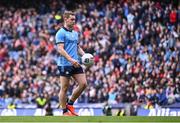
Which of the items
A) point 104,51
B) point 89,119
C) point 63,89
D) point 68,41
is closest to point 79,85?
point 63,89

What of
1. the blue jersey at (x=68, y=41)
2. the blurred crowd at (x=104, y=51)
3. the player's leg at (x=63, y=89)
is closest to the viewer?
the blue jersey at (x=68, y=41)

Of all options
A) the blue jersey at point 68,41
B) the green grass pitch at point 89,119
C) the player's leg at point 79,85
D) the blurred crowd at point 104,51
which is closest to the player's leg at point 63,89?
the player's leg at point 79,85

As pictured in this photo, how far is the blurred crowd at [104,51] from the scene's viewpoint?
83.3ft

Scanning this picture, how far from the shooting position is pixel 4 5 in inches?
1270

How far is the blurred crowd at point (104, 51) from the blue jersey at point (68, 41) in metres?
11.2

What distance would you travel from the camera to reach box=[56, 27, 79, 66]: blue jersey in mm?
13055

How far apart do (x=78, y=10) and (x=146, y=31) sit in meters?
4.16

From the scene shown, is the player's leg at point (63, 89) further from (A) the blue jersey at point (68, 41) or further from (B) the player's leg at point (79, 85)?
(A) the blue jersey at point (68, 41)

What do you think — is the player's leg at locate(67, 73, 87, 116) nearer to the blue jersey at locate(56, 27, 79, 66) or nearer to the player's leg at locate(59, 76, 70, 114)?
the player's leg at locate(59, 76, 70, 114)

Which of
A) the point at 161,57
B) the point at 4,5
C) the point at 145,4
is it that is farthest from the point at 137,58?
the point at 4,5

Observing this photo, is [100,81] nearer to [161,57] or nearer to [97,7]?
[161,57]

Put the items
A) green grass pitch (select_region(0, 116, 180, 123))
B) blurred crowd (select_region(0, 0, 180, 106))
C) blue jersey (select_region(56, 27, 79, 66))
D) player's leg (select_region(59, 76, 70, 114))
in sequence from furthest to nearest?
blurred crowd (select_region(0, 0, 180, 106))
player's leg (select_region(59, 76, 70, 114))
blue jersey (select_region(56, 27, 79, 66))
green grass pitch (select_region(0, 116, 180, 123))

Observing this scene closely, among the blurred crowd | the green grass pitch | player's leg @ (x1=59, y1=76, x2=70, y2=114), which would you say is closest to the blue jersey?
player's leg @ (x1=59, y1=76, x2=70, y2=114)

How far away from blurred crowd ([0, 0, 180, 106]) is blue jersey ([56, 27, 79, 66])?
1120cm
